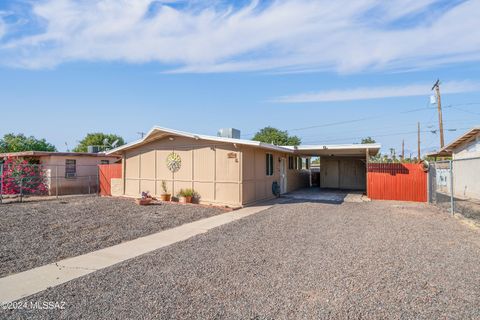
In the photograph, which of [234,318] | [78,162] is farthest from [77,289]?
[78,162]

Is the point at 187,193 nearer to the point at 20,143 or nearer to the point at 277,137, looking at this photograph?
the point at 20,143

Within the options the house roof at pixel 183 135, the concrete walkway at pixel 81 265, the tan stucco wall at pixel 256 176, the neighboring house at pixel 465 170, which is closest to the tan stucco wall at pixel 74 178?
the house roof at pixel 183 135

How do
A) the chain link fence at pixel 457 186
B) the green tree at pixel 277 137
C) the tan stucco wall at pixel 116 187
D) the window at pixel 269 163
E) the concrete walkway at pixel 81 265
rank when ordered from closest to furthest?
the concrete walkway at pixel 81 265 < the chain link fence at pixel 457 186 < the window at pixel 269 163 < the tan stucco wall at pixel 116 187 < the green tree at pixel 277 137

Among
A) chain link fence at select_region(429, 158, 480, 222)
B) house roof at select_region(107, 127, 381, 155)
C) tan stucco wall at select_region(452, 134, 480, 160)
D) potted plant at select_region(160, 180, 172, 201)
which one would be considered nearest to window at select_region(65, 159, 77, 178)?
house roof at select_region(107, 127, 381, 155)

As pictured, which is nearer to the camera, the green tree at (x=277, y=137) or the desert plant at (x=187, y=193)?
the desert plant at (x=187, y=193)

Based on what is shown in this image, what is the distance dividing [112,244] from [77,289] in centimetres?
236

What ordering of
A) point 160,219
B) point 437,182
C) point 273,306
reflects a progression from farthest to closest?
point 437,182, point 160,219, point 273,306

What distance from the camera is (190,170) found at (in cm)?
1249

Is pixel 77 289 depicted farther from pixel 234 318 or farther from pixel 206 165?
pixel 206 165

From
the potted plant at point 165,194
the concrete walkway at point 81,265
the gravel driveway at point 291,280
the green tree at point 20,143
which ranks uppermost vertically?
the green tree at point 20,143

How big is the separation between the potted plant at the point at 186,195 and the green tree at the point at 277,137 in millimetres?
32037

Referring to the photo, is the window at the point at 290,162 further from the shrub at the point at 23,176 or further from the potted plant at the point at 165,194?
the shrub at the point at 23,176

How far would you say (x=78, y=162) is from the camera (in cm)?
1812

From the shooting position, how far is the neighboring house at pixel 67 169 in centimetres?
1667
